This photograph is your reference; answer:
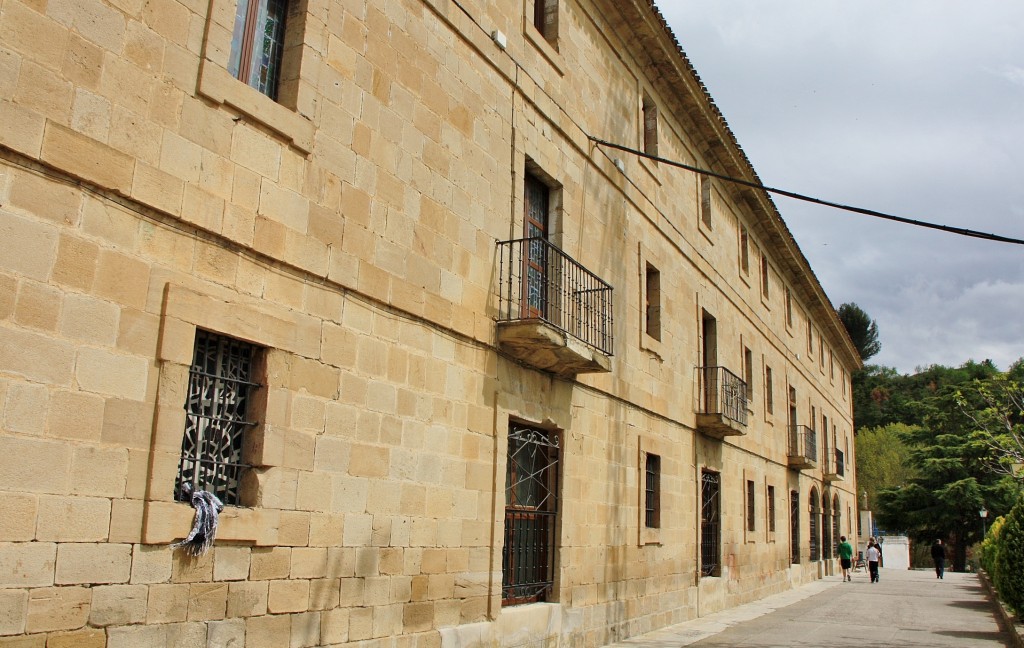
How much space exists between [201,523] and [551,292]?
5159mm

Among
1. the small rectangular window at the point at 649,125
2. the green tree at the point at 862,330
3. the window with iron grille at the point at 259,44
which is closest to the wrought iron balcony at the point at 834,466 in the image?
the small rectangular window at the point at 649,125

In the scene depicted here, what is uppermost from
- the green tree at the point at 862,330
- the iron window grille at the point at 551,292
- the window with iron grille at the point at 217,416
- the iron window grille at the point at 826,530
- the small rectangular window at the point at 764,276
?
the green tree at the point at 862,330

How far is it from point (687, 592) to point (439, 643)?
23.6 feet

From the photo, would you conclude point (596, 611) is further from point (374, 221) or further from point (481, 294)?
point (374, 221)

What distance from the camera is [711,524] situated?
14.9 metres

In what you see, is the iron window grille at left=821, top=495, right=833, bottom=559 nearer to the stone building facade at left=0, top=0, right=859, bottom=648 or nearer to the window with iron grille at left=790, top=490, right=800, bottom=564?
the window with iron grille at left=790, top=490, right=800, bottom=564

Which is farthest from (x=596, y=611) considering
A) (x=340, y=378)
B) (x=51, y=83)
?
(x=51, y=83)

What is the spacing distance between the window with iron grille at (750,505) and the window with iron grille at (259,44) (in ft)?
45.2

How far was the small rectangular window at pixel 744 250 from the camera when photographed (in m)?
18.4

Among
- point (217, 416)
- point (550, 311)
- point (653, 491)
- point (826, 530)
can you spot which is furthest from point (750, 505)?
point (217, 416)

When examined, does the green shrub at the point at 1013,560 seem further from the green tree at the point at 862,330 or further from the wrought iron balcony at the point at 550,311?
the green tree at the point at 862,330

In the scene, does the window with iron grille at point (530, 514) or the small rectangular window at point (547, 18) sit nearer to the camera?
the window with iron grille at point (530, 514)

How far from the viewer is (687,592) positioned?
13289 millimetres

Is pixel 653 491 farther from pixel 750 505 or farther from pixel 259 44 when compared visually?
pixel 259 44
